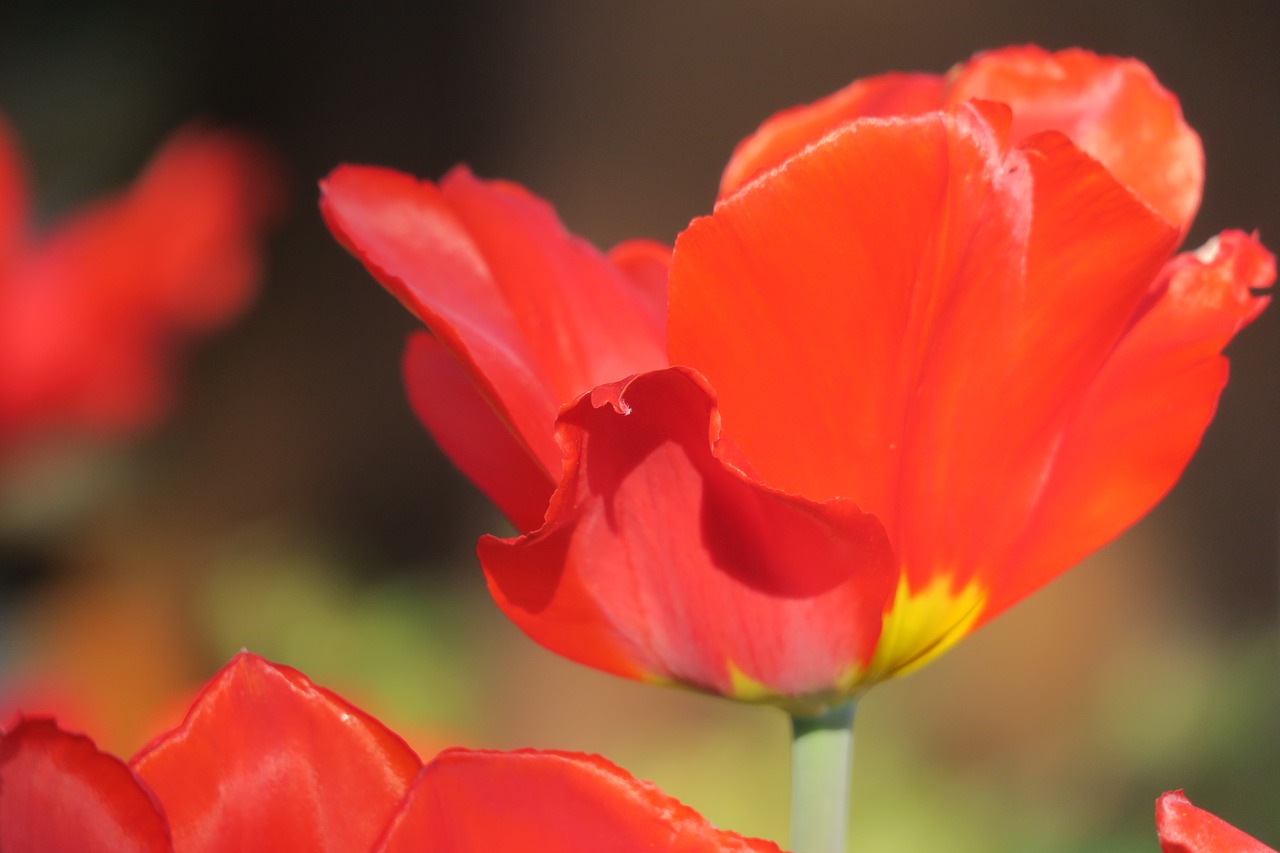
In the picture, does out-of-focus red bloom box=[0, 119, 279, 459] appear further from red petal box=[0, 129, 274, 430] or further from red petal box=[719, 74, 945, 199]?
red petal box=[719, 74, 945, 199]

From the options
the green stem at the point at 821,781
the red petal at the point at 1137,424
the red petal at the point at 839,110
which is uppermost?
the red petal at the point at 839,110

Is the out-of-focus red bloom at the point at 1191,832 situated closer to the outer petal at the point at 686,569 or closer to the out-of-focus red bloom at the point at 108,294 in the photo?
the outer petal at the point at 686,569

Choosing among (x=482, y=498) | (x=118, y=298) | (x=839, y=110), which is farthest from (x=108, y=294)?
(x=839, y=110)

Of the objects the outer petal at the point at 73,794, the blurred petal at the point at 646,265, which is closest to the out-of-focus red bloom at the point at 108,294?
the blurred petal at the point at 646,265

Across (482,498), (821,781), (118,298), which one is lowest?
(482,498)

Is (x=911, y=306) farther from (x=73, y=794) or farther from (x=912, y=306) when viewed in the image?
(x=73, y=794)

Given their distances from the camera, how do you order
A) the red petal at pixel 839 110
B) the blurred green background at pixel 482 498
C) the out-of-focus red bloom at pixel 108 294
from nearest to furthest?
the red petal at pixel 839 110 < the out-of-focus red bloom at pixel 108 294 < the blurred green background at pixel 482 498

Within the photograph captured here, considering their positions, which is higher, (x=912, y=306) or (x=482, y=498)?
(x=912, y=306)
